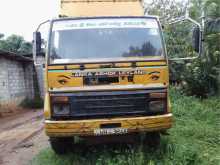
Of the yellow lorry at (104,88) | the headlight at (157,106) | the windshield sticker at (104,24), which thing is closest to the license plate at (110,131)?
the yellow lorry at (104,88)

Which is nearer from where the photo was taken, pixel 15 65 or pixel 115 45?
pixel 115 45

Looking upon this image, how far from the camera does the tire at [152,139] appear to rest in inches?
299

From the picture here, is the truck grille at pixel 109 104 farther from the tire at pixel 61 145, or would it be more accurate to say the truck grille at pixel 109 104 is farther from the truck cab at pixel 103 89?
the tire at pixel 61 145

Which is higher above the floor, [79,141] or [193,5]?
[193,5]

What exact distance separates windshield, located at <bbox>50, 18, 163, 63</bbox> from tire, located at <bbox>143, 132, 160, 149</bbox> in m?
1.54

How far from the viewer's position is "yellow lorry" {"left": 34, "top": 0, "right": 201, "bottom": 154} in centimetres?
673

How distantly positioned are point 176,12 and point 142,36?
18.5 metres

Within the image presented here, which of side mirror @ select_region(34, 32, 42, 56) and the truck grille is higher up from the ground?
side mirror @ select_region(34, 32, 42, 56)

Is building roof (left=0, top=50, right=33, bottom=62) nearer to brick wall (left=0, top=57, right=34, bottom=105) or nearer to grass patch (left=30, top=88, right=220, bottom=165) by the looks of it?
brick wall (left=0, top=57, right=34, bottom=105)

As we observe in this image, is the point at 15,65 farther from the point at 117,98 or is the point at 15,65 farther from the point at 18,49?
the point at 117,98

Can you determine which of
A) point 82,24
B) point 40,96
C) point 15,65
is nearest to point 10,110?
point 15,65

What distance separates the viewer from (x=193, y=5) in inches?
572

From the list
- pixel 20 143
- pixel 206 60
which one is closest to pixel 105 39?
pixel 20 143

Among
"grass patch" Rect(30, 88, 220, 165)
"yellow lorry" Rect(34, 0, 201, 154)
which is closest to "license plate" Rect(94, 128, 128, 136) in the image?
"yellow lorry" Rect(34, 0, 201, 154)
